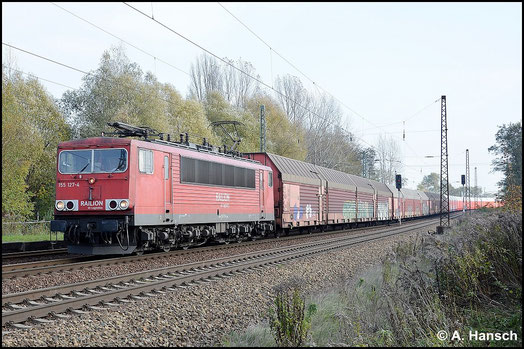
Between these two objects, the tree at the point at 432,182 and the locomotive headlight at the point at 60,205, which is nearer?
the locomotive headlight at the point at 60,205

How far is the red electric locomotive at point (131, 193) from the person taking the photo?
42.5 feet

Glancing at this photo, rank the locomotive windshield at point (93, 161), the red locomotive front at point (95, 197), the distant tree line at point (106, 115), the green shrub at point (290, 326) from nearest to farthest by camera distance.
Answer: the green shrub at point (290, 326) < the red locomotive front at point (95, 197) < the locomotive windshield at point (93, 161) < the distant tree line at point (106, 115)

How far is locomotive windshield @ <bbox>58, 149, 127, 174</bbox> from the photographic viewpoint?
13.1 m

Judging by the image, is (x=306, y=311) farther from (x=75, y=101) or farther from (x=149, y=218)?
(x=75, y=101)

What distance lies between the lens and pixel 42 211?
37.0m

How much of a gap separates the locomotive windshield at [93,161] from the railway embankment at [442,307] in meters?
6.33

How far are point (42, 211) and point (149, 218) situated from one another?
2692cm

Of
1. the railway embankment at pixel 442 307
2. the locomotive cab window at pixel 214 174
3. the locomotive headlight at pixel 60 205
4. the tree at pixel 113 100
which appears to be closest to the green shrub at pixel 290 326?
the railway embankment at pixel 442 307

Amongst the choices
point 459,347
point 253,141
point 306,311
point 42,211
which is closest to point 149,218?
point 306,311

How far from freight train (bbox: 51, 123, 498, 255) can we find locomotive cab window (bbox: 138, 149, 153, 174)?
3 cm

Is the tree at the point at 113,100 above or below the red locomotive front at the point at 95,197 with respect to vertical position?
above

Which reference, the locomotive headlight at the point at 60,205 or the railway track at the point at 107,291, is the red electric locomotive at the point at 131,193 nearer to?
the locomotive headlight at the point at 60,205

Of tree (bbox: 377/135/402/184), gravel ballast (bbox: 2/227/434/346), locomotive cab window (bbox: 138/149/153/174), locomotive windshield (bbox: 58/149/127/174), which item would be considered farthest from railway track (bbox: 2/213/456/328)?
tree (bbox: 377/135/402/184)

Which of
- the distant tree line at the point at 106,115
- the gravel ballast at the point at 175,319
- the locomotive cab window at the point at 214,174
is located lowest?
the gravel ballast at the point at 175,319
